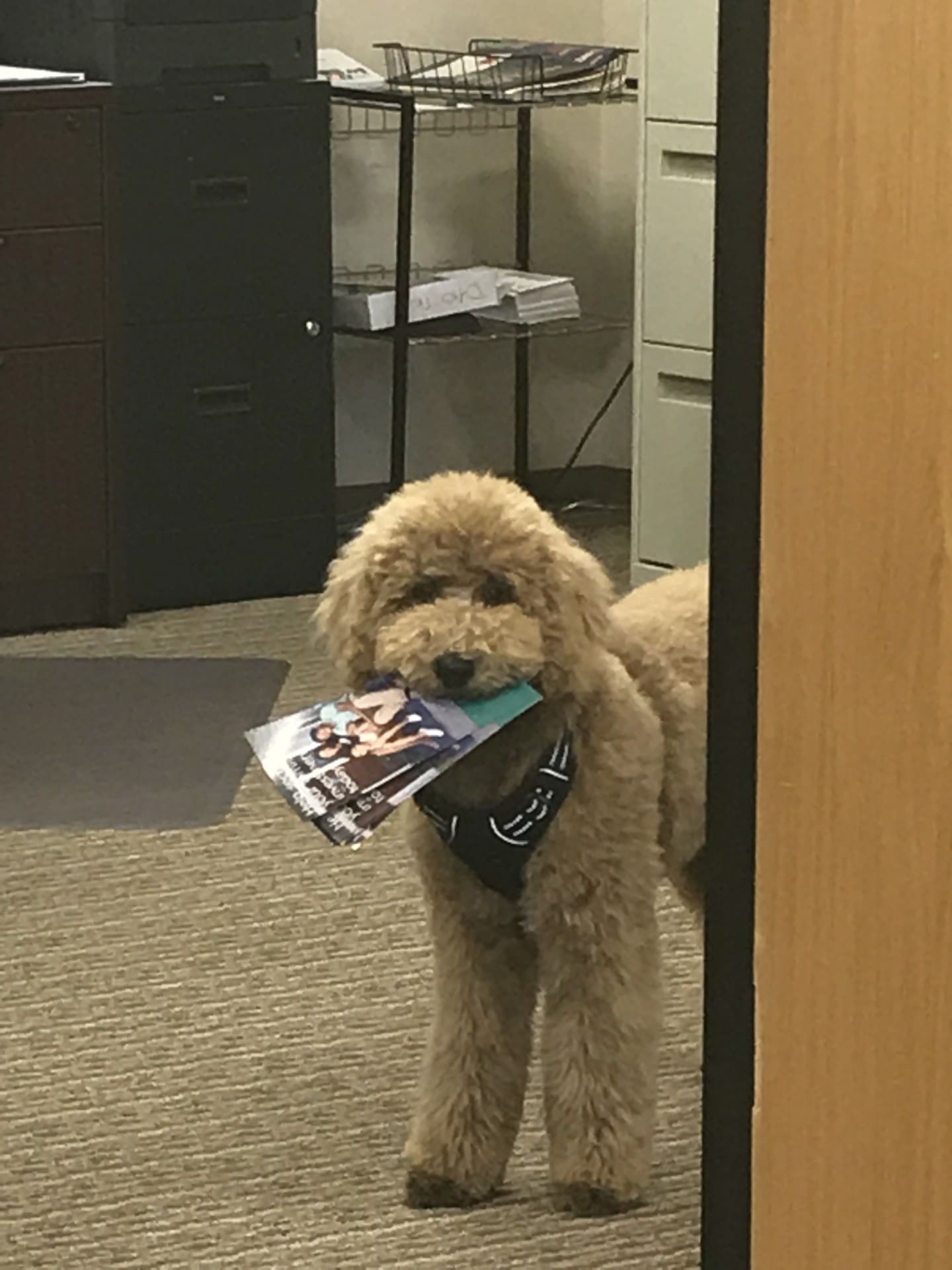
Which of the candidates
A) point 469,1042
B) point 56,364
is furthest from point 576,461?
point 469,1042

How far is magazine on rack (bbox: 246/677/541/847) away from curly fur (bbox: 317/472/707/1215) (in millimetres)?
131

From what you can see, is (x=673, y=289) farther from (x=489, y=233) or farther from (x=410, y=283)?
(x=489, y=233)

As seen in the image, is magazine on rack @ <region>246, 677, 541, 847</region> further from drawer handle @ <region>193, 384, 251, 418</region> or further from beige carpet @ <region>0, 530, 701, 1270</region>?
drawer handle @ <region>193, 384, 251, 418</region>

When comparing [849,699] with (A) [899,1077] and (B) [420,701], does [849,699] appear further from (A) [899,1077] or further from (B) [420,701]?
(B) [420,701]

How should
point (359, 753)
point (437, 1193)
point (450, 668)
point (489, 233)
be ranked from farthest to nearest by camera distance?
point (489, 233) < point (437, 1193) < point (450, 668) < point (359, 753)

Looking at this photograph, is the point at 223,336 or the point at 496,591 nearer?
the point at 496,591

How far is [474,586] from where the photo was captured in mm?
1710

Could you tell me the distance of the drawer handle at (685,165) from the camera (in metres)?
3.50

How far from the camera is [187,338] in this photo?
365 cm

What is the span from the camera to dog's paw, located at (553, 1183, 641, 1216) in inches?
71.8

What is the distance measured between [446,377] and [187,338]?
875 mm

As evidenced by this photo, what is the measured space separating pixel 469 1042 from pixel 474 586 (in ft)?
1.31

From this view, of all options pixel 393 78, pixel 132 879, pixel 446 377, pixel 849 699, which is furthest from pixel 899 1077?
pixel 446 377

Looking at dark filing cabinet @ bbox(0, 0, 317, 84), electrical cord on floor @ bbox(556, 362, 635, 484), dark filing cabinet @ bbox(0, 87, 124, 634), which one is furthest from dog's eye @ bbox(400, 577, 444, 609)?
electrical cord on floor @ bbox(556, 362, 635, 484)
